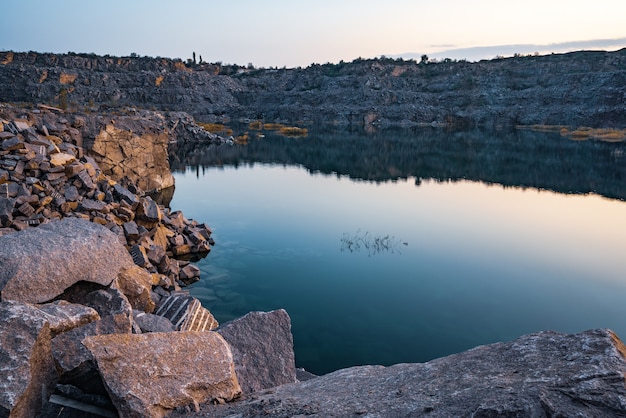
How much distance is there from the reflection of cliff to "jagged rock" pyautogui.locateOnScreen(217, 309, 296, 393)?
27.6m

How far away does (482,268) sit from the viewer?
1598cm

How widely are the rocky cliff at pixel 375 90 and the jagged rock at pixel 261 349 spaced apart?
75.6 metres

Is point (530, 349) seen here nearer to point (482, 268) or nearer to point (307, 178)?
point (482, 268)

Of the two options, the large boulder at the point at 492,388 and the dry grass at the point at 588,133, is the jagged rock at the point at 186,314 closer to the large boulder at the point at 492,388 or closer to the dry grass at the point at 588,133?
the large boulder at the point at 492,388

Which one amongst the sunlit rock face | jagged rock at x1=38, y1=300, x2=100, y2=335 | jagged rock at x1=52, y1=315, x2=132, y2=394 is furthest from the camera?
the sunlit rock face

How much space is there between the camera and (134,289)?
9.33m

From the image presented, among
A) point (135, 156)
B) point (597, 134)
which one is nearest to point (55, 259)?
point (135, 156)

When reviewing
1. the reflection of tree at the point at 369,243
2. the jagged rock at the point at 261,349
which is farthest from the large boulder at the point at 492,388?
the reflection of tree at the point at 369,243

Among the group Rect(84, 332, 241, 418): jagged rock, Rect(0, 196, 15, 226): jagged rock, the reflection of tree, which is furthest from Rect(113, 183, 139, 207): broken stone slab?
Rect(84, 332, 241, 418): jagged rock

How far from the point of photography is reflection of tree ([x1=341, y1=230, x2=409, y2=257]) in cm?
1777

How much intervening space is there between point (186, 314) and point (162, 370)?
189 inches

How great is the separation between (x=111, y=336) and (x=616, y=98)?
82.0 meters

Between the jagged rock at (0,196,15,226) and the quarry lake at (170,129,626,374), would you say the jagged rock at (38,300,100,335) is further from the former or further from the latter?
the jagged rock at (0,196,15,226)

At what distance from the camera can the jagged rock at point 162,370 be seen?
168 inches
